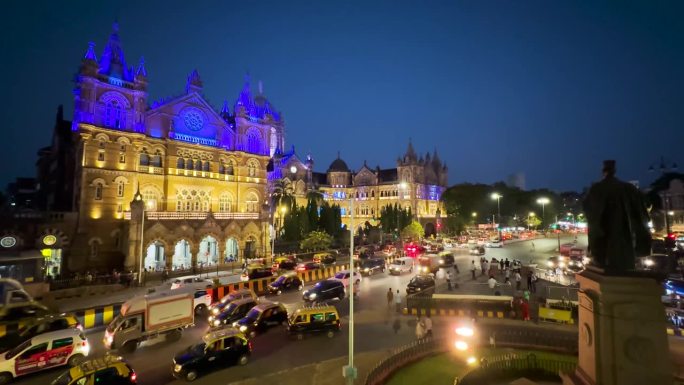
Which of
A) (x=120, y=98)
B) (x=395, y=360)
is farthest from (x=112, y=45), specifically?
(x=395, y=360)

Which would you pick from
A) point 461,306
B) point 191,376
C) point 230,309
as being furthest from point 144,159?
point 461,306

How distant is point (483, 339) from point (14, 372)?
60.9 feet

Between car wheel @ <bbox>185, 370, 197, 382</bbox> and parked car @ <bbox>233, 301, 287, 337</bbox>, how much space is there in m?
4.09

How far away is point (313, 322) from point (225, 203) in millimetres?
34530

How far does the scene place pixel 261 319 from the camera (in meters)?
17.0

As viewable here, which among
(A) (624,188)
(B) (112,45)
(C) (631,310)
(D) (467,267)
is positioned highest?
(B) (112,45)

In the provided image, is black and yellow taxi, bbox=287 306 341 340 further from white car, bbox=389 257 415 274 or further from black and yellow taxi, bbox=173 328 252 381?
white car, bbox=389 257 415 274

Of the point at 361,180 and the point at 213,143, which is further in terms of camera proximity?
the point at 361,180

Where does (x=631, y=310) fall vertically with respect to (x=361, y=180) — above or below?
below

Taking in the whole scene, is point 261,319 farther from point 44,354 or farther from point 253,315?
point 44,354

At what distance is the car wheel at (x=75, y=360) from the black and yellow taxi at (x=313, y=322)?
858 cm

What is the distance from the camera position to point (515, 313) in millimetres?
18594

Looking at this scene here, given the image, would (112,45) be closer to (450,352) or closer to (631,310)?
(450,352)

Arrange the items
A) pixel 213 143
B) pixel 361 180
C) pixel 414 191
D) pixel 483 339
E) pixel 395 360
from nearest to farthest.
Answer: pixel 395 360 < pixel 483 339 < pixel 213 143 < pixel 414 191 < pixel 361 180
